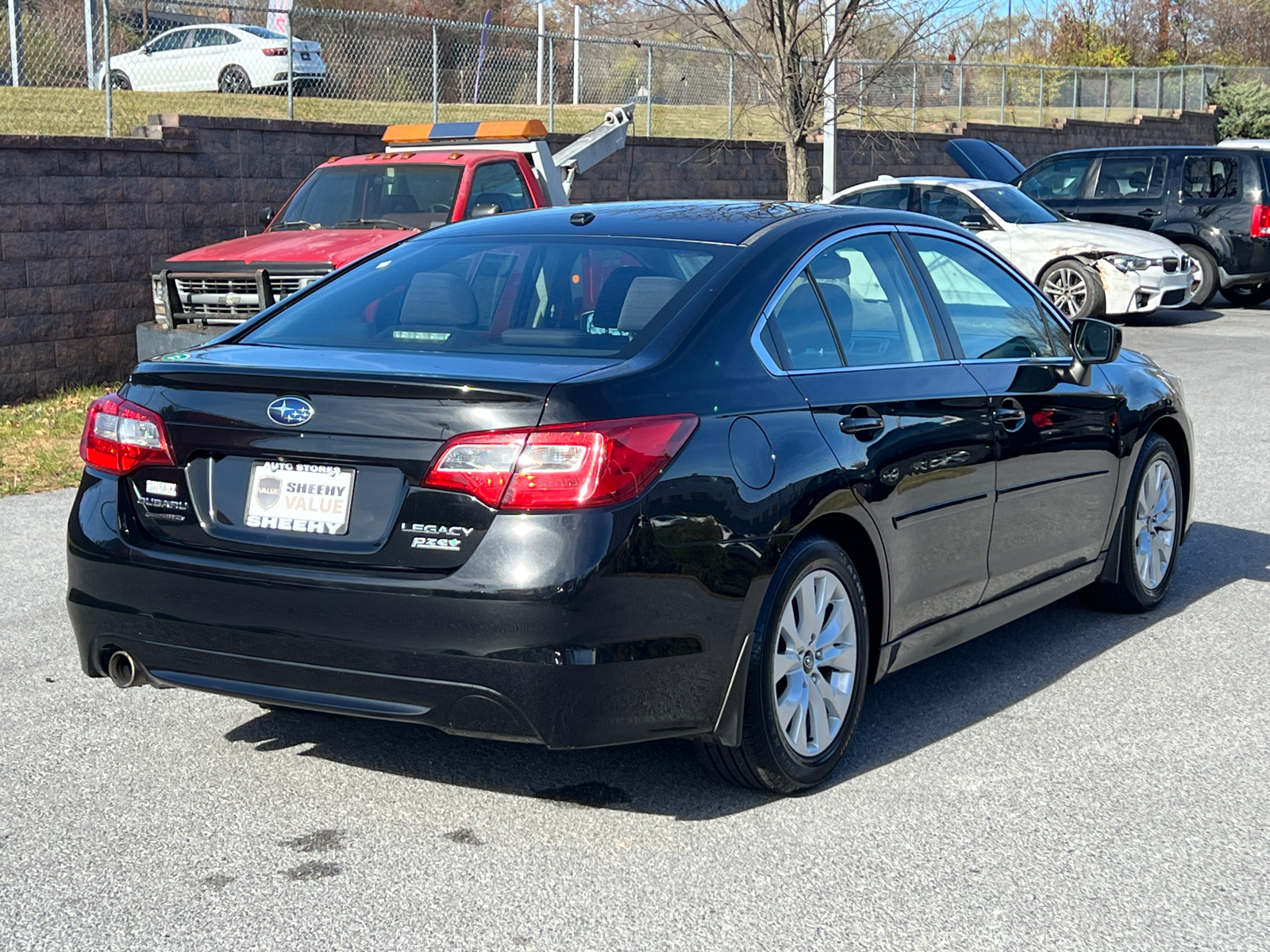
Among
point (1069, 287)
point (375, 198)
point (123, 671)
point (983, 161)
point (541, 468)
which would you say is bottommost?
point (123, 671)

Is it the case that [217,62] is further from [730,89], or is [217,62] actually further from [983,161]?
[983,161]

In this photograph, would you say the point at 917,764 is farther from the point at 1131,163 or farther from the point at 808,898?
the point at 1131,163

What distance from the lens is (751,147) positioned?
23.6 m

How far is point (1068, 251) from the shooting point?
18047mm

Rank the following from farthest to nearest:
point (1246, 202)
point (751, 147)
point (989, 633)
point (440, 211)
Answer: point (751, 147)
point (1246, 202)
point (440, 211)
point (989, 633)

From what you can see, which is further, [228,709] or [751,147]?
[751,147]

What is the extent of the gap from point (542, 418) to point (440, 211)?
8.84m

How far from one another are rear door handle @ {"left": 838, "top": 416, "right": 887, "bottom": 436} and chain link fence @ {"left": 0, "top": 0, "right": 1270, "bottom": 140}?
1135 cm

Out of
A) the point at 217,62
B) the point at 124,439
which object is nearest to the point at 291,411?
the point at 124,439

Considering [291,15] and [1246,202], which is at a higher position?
[291,15]

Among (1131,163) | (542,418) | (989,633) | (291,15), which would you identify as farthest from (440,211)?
(1131,163)

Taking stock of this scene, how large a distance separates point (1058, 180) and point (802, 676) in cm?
1788

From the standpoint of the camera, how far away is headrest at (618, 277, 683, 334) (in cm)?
437

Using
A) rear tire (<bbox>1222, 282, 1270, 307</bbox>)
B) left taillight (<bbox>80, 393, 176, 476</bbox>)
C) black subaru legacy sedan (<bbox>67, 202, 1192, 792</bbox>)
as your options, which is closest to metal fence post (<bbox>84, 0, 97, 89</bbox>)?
black subaru legacy sedan (<bbox>67, 202, 1192, 792</bbox>)
